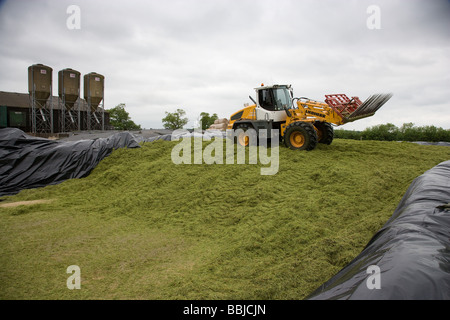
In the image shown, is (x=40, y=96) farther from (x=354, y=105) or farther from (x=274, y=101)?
(x=354, y=105)

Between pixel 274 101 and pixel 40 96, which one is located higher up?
pixel 40 96

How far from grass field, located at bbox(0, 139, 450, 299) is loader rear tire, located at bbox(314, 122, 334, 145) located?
2.10ft

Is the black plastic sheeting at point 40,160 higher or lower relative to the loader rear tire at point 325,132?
lower

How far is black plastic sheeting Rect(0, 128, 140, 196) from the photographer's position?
8.58 m

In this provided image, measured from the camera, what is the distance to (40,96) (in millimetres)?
23484

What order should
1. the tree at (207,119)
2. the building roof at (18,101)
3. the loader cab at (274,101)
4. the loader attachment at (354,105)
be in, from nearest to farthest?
the loader attachment at (354,105) → the loader cab at (274,101) → the building roof at (18,101) → the tree at (207,119)

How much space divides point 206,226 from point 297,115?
5.07 m

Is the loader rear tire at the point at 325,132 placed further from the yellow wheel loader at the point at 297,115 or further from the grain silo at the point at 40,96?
the grain silo at the point at 40,96

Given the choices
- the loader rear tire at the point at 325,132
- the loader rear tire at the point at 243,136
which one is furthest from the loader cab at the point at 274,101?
the loader rear tire at the point at 325,132

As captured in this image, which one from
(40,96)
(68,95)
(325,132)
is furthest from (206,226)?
(40,96)

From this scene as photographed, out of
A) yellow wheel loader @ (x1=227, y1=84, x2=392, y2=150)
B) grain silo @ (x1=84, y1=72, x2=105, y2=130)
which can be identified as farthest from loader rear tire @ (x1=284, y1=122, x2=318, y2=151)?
grain silo @ (x1=84, y1=72, x2=105, y2=130)

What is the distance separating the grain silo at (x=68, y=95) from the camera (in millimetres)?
23703

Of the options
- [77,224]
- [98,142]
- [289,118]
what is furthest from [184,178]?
[98,142]

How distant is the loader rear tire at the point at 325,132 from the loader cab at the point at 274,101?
1130 millimetres
